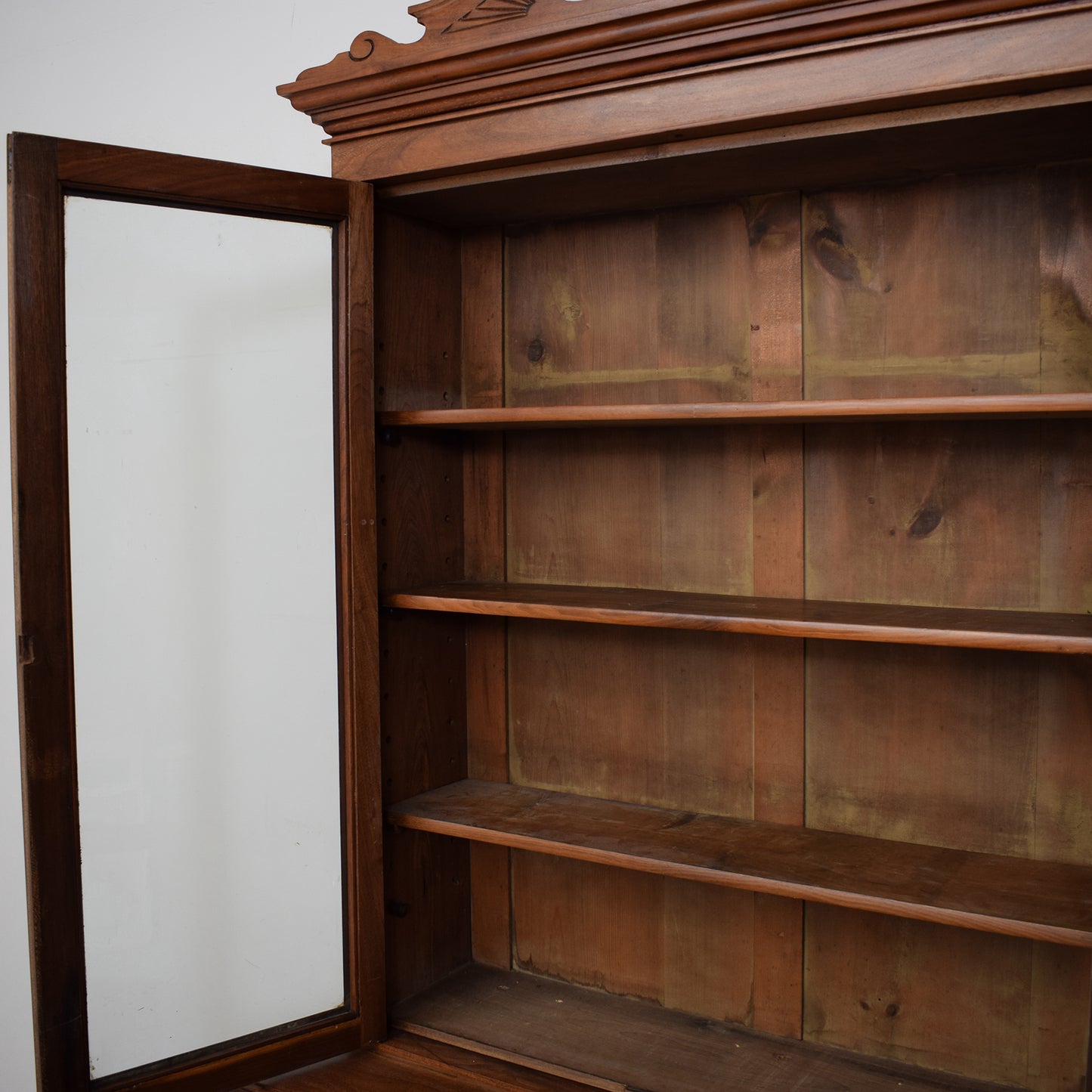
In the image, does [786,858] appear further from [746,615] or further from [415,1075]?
[415,1075]

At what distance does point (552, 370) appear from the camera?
7.39 feet

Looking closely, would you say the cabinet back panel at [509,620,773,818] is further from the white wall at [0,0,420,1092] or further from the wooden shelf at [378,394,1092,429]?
the white wall at [0,0,420,1092]

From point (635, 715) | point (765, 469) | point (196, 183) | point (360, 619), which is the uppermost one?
point (196, 183)

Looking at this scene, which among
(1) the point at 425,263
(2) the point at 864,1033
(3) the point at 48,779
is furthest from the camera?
(1) the point at 425,263

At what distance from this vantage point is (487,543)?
2328 millimetres

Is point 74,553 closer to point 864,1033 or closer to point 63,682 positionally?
point 63,682

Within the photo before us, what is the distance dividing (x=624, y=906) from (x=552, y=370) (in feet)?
3.62

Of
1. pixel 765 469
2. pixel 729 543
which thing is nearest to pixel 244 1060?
pixel 729 543

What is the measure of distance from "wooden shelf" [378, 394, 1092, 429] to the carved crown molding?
1.64 feet

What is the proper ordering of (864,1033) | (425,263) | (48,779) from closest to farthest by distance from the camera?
(48,779) < (864,1033) < (425,263)

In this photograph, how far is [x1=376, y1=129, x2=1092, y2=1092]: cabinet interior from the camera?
5.92ft

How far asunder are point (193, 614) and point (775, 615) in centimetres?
98

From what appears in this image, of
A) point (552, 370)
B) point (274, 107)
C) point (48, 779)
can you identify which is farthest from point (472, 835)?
point (274, 107)

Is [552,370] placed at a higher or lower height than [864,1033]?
higher
